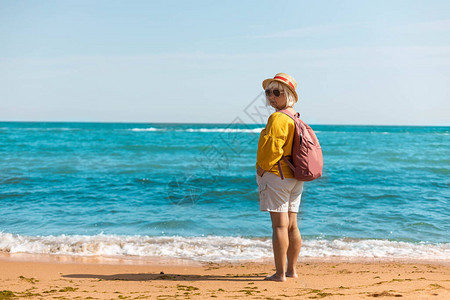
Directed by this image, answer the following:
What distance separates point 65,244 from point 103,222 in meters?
1.30

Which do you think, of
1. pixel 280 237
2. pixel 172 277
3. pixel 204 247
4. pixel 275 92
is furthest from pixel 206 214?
pixel 275 92

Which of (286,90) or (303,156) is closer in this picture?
(303,156)

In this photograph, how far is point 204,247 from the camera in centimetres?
542

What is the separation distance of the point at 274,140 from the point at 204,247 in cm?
267

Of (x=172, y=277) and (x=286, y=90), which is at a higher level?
(x=286, y=90)

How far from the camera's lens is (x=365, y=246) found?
547cm

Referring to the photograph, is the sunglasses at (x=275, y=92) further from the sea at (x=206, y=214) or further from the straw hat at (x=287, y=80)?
the sea at (x=206, y=214)

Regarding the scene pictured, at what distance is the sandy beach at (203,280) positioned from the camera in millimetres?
3146

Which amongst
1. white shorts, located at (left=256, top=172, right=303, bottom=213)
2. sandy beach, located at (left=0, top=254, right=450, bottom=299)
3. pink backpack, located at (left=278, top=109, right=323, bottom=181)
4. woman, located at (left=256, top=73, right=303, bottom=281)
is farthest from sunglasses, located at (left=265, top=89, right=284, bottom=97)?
sandy beach, located at (left=0, top=254, right=450, bottom=299)

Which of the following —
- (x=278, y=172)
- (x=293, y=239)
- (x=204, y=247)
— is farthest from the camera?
(x=204, y=247)

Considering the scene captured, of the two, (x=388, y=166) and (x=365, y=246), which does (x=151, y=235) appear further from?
(x=388, y=166)

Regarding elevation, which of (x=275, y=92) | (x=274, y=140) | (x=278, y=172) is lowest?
(x=278, y=172)

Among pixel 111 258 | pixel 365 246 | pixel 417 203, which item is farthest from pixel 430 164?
pixel 111 258

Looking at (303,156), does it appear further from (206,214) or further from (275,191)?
(206,214)
